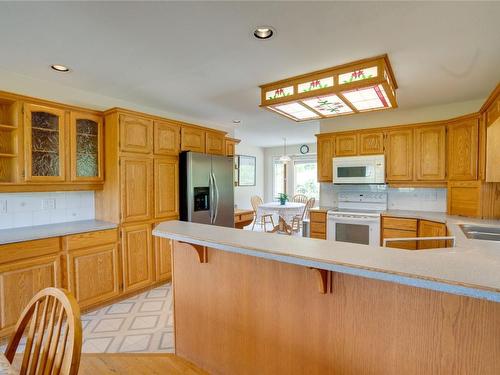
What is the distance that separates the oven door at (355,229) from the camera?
3723mm

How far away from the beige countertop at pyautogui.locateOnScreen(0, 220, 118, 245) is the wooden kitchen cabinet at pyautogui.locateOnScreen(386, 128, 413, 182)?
12.1ft

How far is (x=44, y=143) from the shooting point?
271 cm

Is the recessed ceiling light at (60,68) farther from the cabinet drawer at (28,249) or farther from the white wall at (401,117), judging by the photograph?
the white wall at (401,117)

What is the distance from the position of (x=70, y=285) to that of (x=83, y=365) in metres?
1.05

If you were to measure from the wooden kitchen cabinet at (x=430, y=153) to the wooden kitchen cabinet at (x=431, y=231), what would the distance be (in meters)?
0.69

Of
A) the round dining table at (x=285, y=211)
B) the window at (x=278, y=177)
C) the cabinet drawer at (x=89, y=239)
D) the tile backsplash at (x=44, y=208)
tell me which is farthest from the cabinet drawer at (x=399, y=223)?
the window at (x=278, y=177)

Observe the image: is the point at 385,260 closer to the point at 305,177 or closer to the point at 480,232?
the point at 480,232

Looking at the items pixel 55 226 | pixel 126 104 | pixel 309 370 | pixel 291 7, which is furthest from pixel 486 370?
pixel 126 104

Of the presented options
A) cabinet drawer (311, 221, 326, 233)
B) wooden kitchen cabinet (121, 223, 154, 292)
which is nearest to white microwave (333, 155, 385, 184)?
cabinet drawer (311, 221, 326, 233)

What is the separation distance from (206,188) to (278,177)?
194 inches

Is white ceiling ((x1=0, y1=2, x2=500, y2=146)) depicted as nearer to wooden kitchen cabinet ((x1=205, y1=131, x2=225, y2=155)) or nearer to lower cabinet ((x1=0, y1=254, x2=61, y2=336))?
wooden kitchen cabinet ((x1=205, y1=131, x2=225, y2=155))

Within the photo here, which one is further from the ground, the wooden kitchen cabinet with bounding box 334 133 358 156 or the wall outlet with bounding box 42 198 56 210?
the wooden kitchen cabinet with bounding box 334 133 358 156

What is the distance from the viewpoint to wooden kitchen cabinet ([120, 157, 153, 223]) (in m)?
3.08

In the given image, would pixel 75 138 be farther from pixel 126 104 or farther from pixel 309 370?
pixel 309 370
